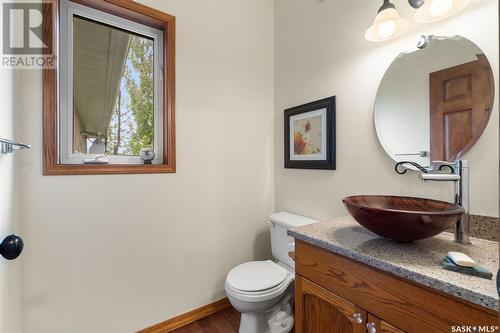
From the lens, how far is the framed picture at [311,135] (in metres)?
1.52

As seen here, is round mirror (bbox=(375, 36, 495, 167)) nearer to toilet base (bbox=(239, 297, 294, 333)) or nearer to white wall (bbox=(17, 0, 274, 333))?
white wall (bbox=(17, 0, 274, 333))

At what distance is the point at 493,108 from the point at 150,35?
197 cm

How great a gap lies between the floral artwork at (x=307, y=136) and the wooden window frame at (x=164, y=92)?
94 cm

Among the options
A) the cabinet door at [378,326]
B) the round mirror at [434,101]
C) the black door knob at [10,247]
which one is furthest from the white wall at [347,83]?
the black door knob at [10,247]

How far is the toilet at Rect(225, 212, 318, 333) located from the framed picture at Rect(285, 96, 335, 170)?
1.44ft

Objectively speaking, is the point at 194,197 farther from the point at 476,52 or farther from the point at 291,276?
the point at 476,52

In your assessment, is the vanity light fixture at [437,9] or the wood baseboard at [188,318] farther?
the wood baseboard at [188,318]

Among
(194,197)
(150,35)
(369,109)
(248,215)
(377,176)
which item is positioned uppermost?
(150,35)

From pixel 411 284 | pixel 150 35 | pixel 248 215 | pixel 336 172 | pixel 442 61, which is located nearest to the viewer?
Result: pixel 411 284

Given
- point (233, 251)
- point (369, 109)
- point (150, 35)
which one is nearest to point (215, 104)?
point (150, 35)

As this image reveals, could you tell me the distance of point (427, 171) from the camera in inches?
41.7

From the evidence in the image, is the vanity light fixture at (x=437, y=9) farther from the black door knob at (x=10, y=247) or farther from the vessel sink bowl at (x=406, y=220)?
the black door knob at (x=10, y=247)

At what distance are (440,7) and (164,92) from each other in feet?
5.11

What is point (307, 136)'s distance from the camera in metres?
1.71
